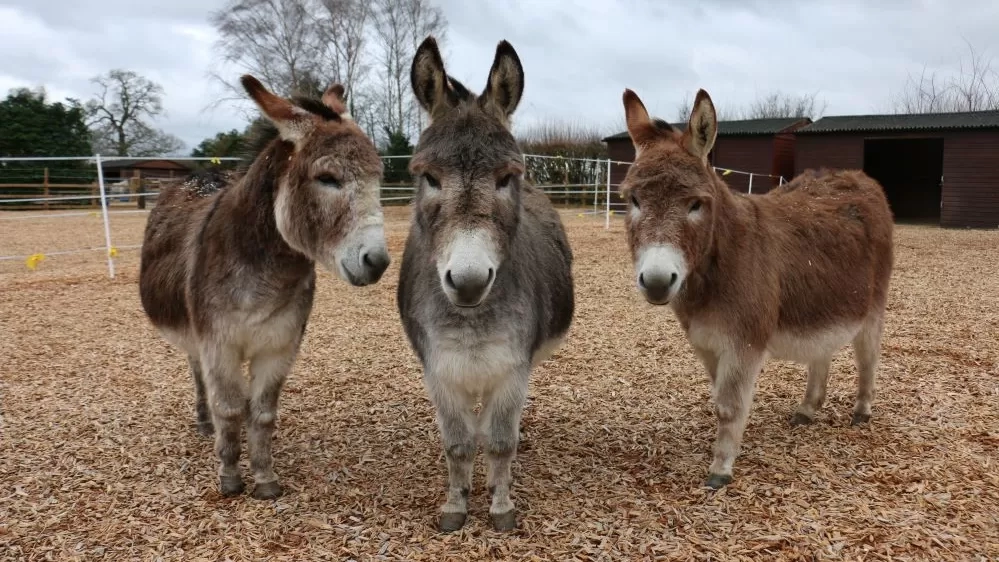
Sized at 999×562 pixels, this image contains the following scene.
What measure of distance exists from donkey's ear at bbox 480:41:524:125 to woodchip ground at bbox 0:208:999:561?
81.9 inches

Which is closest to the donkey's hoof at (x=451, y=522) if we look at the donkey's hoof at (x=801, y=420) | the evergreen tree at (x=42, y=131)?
the donkey's hoof at (x=801, y=420)

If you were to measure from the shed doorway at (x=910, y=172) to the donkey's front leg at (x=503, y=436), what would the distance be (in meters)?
26.3

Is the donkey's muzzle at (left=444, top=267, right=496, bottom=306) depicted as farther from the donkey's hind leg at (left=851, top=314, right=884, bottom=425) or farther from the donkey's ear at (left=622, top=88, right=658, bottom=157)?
the donkey's hind leg at (left=851, top=314, right=884, bottom=425)

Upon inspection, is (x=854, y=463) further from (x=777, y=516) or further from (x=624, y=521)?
(x=624, y=521)

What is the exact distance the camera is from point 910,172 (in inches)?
982

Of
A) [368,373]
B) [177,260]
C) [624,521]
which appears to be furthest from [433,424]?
[177,260]

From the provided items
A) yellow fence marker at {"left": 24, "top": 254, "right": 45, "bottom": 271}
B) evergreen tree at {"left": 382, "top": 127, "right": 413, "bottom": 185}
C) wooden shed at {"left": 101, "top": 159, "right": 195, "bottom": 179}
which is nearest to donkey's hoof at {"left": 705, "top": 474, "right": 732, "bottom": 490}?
yellow fence marker at {"left": 24, "top": 254, "right": 45, "bottom": 271}

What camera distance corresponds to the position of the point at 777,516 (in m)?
3.06

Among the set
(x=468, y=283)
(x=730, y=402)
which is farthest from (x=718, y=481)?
(x=468, y=283)

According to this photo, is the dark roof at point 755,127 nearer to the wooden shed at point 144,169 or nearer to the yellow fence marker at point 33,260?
the yellow fence marker at point 33,260

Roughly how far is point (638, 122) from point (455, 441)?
2.07 meters

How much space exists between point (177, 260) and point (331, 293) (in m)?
5.43

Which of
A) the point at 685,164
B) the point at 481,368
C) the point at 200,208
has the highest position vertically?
the point at 685,164

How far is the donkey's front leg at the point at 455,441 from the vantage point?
2949mm
